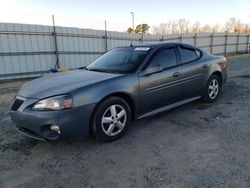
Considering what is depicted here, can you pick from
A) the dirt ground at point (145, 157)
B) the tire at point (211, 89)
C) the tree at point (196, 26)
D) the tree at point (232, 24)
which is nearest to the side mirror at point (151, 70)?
the dirt ground at point (145, 157)

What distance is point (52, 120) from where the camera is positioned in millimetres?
2652

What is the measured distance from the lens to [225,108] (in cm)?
449

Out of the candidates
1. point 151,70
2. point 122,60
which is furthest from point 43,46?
point 151,70

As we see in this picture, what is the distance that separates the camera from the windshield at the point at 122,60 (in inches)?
139

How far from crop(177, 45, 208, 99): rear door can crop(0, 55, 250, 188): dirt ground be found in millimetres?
633

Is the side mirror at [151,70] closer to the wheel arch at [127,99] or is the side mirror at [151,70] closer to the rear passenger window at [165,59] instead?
the rear passenger window at [165,59]

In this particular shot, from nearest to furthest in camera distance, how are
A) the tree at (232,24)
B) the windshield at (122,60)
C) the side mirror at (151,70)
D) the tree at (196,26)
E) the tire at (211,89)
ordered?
1. the side mirror at (151,70)
2. the windshield at (122,60)
3. the tire at (211,89)
4. the tree at (196,26)
5. the tree at (232,24)

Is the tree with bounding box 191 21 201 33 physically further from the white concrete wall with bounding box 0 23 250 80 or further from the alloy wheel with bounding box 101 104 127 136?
the alloy wheel with bounding box 101 104 127 136

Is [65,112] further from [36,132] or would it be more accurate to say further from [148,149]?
[148,149]

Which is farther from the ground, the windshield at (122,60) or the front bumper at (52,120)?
Answer: the windshield at (122,60)

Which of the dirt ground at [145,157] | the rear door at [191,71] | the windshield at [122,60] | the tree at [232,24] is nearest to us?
the dirt ground at [145,157]

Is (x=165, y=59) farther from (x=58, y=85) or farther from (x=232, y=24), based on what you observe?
(x=232, y=24)

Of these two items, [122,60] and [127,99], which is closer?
[127,99]

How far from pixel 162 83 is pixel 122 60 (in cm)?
86
